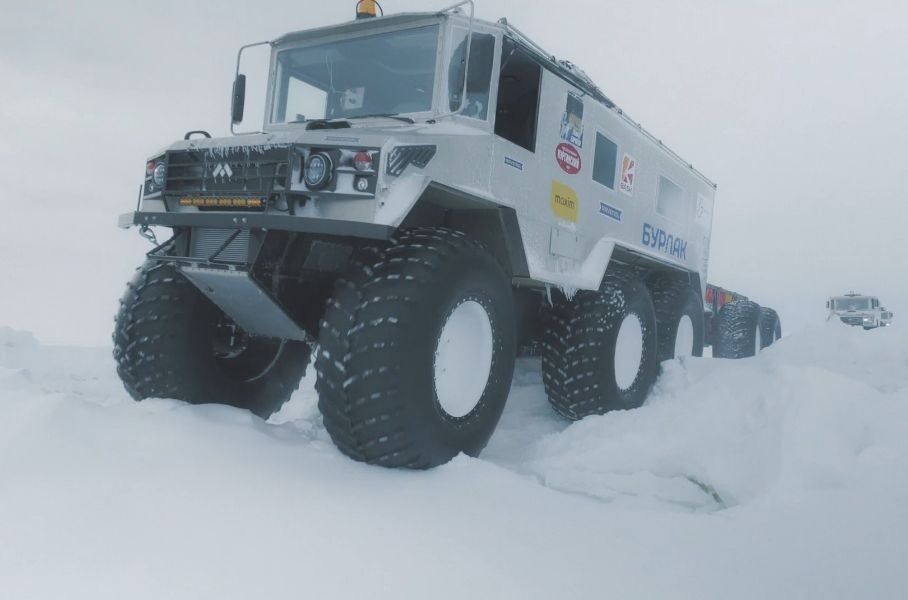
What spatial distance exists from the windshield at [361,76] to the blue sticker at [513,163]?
0.61 meters

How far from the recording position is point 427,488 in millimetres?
3273

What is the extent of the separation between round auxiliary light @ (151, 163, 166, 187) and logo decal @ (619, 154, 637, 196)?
12.8 ft

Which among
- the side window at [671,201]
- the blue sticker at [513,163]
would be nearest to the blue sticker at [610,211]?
the side window at [671,201]

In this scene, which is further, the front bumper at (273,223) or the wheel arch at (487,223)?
the wheel arch at (487,223)

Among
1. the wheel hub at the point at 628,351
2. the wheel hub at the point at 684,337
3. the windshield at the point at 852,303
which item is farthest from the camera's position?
the windshield at the point at 852,303

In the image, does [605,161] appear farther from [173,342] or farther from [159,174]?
[173,342]

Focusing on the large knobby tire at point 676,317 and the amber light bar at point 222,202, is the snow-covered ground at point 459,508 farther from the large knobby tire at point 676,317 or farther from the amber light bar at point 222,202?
the large knobby tire at point 676,317

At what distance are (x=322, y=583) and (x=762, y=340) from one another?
12.7 metres

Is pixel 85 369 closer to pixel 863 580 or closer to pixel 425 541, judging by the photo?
pixel 425 541

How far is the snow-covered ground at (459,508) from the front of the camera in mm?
2326

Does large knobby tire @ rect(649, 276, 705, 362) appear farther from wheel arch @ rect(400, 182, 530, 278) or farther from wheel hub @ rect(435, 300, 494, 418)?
wheel hub @ rect(435, 300, 494, 418)

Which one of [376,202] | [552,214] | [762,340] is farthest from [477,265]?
[762,340]

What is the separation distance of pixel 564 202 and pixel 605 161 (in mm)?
1042

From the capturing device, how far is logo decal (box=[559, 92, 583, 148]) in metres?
5.12
